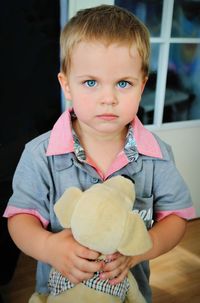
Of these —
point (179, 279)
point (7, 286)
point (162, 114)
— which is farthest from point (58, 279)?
point (162, 114)

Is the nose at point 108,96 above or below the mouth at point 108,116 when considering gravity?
above

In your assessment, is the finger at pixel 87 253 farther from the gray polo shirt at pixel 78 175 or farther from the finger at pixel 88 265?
the gray polo shirt at pixel 78 175

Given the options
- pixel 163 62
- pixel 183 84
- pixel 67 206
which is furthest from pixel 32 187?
pixel 183 84

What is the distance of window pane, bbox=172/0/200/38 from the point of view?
147 centimetres

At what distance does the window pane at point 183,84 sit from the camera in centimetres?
155

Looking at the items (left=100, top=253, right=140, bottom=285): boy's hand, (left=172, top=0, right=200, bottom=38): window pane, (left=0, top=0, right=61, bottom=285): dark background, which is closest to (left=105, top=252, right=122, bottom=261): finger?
(left=100, top=253, right=140, bottom=285): boy's hand

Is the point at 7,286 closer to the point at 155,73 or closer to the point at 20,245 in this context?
the point at 20,245

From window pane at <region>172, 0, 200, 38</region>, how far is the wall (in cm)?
43

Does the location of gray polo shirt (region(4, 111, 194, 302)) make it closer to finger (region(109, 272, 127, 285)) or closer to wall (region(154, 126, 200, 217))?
finger (region(109, 272, 127, 285))

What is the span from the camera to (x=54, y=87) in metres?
1.25

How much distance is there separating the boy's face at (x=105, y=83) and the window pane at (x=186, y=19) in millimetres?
961

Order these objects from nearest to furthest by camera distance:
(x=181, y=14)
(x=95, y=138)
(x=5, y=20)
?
(x=95, y=138) < (x=5, y=20) < (x=181, y=14)

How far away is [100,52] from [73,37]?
0.07 m

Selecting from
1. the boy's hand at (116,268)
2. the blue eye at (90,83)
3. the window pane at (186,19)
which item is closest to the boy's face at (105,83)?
the blue eye at (90,83)
